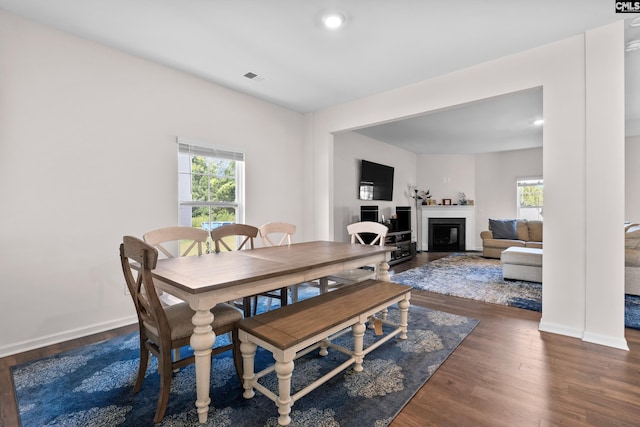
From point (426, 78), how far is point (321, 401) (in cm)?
338

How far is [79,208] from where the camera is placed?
260 cm

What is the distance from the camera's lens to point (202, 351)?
4.88 ft

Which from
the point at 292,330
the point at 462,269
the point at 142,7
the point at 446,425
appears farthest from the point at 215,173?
the point at 462,269

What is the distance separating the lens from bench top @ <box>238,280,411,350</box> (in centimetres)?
153

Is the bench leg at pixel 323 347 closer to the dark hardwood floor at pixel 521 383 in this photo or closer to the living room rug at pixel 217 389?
the living room rug at pixel 217 389

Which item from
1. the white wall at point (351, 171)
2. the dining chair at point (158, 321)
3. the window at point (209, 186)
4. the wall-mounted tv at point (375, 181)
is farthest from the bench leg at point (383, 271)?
the wall-mounted tv at point (375, 181)

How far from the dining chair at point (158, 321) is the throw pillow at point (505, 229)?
6542 mm

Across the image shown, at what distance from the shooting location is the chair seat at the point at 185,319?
62.4 inches

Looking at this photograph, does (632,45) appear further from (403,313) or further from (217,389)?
(217,389)

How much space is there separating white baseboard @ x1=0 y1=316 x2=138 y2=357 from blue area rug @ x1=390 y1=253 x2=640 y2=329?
3503mm

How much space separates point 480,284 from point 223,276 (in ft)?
13.0

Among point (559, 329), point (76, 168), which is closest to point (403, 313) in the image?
point (559, 329)

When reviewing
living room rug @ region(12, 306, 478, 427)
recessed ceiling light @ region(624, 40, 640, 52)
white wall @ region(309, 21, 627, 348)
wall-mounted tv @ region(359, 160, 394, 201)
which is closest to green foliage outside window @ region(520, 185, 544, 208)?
wall-mounted tv @ region(359, 160, 394, 201)

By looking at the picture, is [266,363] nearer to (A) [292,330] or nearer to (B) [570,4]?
(A) [292,330]
